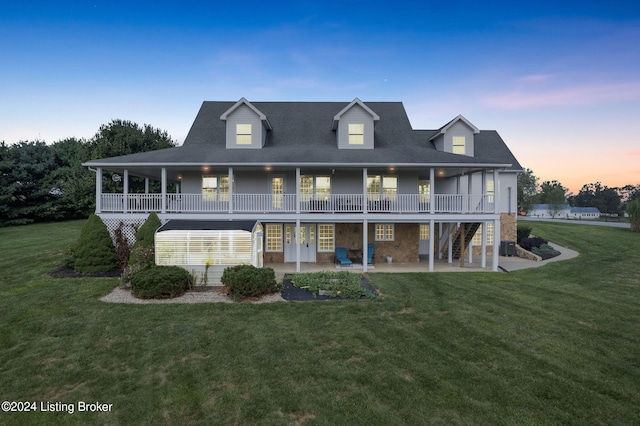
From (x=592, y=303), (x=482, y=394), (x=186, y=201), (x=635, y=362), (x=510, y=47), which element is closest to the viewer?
(x=482, y=394)

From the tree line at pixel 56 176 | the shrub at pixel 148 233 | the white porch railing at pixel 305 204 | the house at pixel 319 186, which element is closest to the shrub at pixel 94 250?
the house at pixel 319 186

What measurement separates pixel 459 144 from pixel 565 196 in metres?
125

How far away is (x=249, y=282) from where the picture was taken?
10.4 metres

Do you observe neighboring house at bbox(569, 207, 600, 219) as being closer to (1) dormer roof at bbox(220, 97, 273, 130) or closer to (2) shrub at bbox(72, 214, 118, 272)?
(1) dormer roof at bbox(220, 97, 273, 130)

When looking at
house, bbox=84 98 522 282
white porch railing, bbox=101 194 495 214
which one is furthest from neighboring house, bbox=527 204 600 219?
white porch railing, bbox=101 194 495 214

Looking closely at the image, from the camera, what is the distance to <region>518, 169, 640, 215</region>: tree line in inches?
3236

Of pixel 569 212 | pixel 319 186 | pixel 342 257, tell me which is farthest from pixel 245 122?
pixel 569 212

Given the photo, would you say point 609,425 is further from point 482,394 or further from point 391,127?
point 391,127

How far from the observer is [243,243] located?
12.4 metres

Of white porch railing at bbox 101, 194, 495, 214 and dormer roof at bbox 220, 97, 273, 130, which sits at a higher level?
dormer roof at bbox 220, 97, 273, 130

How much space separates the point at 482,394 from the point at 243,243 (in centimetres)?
985

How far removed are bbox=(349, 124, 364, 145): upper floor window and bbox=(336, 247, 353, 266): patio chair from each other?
21.7 ft

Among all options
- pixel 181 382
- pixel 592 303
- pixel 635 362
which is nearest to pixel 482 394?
pixel 635 362

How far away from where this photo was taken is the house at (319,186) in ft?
47.9
